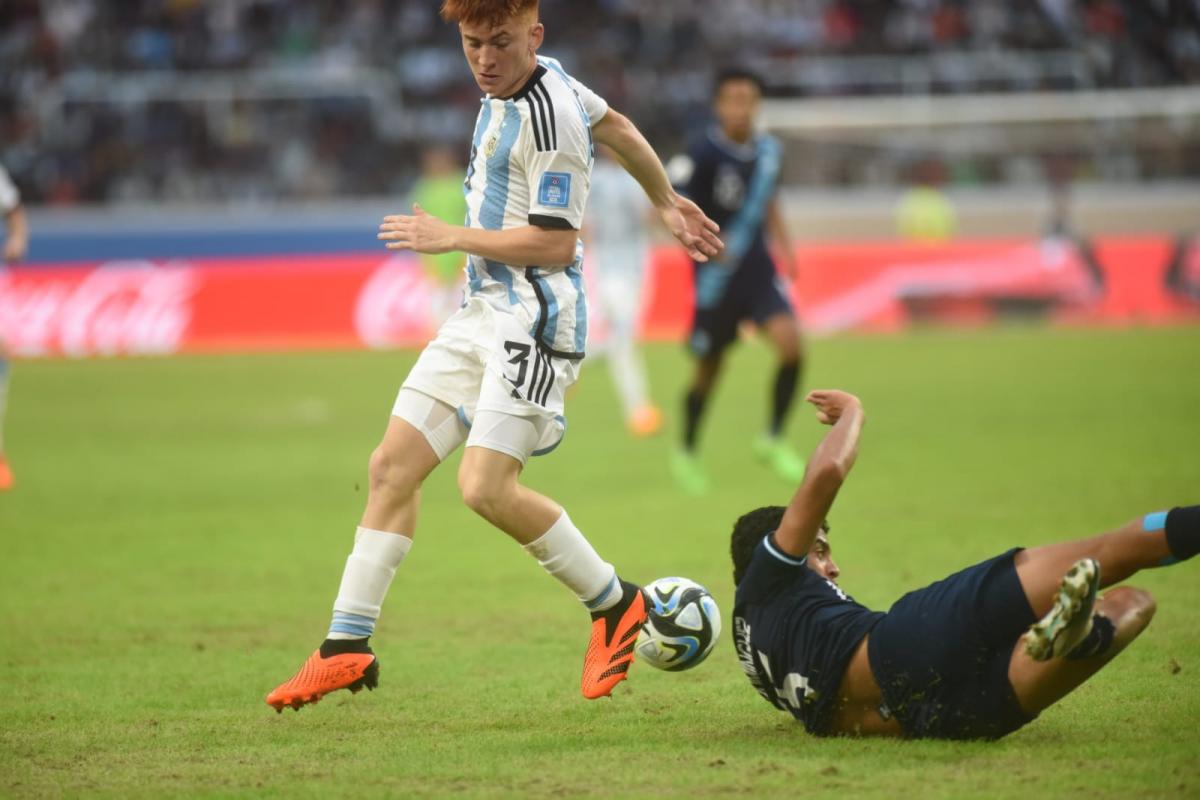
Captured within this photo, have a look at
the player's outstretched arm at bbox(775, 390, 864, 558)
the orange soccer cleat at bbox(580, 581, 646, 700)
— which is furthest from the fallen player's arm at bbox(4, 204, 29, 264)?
the player's outstretched arm at bbox(775, 390, 864, 558)

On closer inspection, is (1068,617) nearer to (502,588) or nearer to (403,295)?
(502,588)

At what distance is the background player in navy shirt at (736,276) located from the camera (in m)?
11.7

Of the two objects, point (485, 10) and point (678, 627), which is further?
point (678, 627)

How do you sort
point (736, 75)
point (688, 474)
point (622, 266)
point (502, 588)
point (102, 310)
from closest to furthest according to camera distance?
point (502, 588)
point (736, 75)
point (688, 474)
point (622, 266)
point (102, 310)

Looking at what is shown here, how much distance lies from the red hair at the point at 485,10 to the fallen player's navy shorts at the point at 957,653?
7.69 feet

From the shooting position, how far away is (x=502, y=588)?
8.54 m

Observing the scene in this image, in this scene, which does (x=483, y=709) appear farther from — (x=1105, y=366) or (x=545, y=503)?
(x=1105, y=366)

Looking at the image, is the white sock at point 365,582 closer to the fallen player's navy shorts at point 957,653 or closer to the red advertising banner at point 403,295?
the fallen player's navy shorts at point 957,653

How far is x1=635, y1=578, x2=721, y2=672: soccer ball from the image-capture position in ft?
19.1

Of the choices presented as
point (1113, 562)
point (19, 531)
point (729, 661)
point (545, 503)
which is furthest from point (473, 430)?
point (19, 531)

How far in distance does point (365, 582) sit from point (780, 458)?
638cm

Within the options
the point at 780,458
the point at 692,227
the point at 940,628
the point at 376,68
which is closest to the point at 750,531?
the point at 940,628

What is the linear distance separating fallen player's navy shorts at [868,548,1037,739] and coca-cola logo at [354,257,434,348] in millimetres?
19176

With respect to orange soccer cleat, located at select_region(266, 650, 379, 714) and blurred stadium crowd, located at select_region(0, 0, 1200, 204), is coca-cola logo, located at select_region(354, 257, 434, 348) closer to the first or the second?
blurred stadium crowd, located at select_region(0, 0, 1200, 204)
